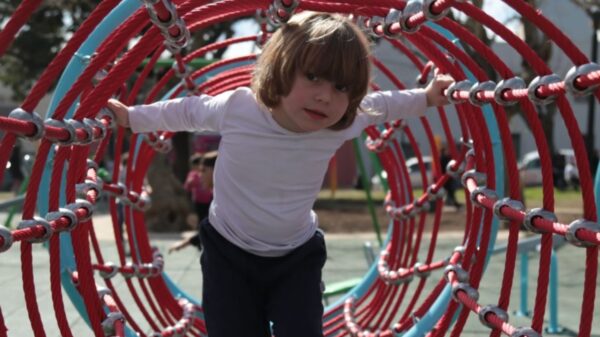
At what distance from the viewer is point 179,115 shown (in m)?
2.62

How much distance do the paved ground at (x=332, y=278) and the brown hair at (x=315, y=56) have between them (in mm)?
2812

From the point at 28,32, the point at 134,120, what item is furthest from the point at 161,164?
the point at 134,120

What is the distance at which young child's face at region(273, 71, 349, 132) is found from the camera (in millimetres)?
2363

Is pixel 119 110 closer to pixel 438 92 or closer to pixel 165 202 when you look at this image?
pixel 438 92

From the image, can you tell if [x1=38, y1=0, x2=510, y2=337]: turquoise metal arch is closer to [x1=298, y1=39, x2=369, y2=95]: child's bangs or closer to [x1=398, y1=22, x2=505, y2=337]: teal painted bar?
[x1=398, y1=22, x2=505, y2=337]: teal painted bar

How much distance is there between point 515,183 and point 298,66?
775 mm

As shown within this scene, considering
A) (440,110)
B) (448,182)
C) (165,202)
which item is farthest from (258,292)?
(448,182)

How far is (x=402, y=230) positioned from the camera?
15.5 feet

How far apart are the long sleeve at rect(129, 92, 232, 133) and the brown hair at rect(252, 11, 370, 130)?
18cm

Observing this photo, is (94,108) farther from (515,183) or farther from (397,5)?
(515,183)

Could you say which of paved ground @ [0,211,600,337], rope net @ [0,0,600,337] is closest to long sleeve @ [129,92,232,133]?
rope net @ [0,0,600,337]

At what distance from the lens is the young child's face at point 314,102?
2.36 m

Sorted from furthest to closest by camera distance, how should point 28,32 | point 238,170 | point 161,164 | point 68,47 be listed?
→ point 28,32
point 161,164
point 238,170
point 68,47

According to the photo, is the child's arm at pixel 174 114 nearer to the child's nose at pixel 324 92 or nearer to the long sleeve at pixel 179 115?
the long sleeve at pixel 179 115
